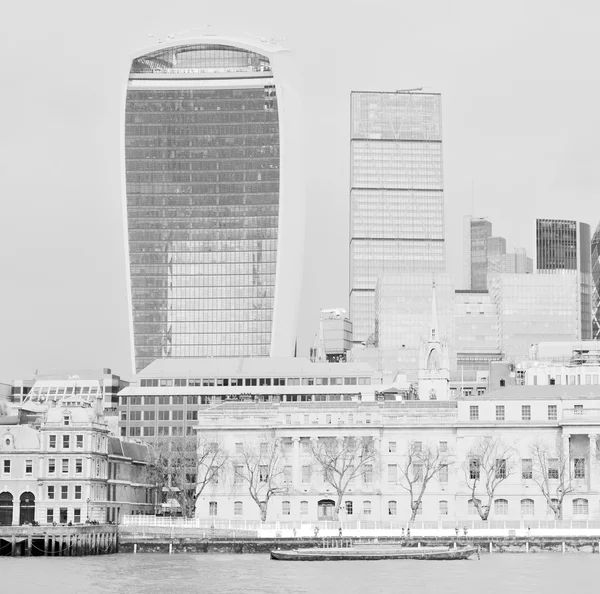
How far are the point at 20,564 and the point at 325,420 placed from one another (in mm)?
57712

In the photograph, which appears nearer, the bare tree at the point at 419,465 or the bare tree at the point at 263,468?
the bare tree at the point at 419,465

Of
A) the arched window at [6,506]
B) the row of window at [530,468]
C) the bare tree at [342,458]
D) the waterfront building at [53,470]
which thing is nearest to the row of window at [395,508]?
the bare tree at [342,458]

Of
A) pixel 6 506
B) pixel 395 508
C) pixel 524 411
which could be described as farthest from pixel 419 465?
pixel 6 506

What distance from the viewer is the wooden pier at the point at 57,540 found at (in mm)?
144625

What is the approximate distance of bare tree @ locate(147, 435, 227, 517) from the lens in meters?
179

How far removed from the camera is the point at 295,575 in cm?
12181

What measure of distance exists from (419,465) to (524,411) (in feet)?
46.4

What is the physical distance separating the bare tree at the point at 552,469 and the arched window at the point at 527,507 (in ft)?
7.63

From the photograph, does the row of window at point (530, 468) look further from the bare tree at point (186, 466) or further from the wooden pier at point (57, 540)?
the wooden pier at point (57, 540)

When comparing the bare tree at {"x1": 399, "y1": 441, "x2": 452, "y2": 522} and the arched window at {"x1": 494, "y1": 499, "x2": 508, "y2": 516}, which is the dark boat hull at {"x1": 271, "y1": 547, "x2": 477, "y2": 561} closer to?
the bare tree at {"x1": 399, "y1": 441, "x2": 452, "y2": 522}

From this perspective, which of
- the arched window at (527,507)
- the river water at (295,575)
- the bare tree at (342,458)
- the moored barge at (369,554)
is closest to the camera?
the river water at (295,575)

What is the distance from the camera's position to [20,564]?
133750mm

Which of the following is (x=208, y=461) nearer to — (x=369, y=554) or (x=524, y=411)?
(x=524, y=411)

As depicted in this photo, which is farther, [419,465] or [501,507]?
[501,507]
